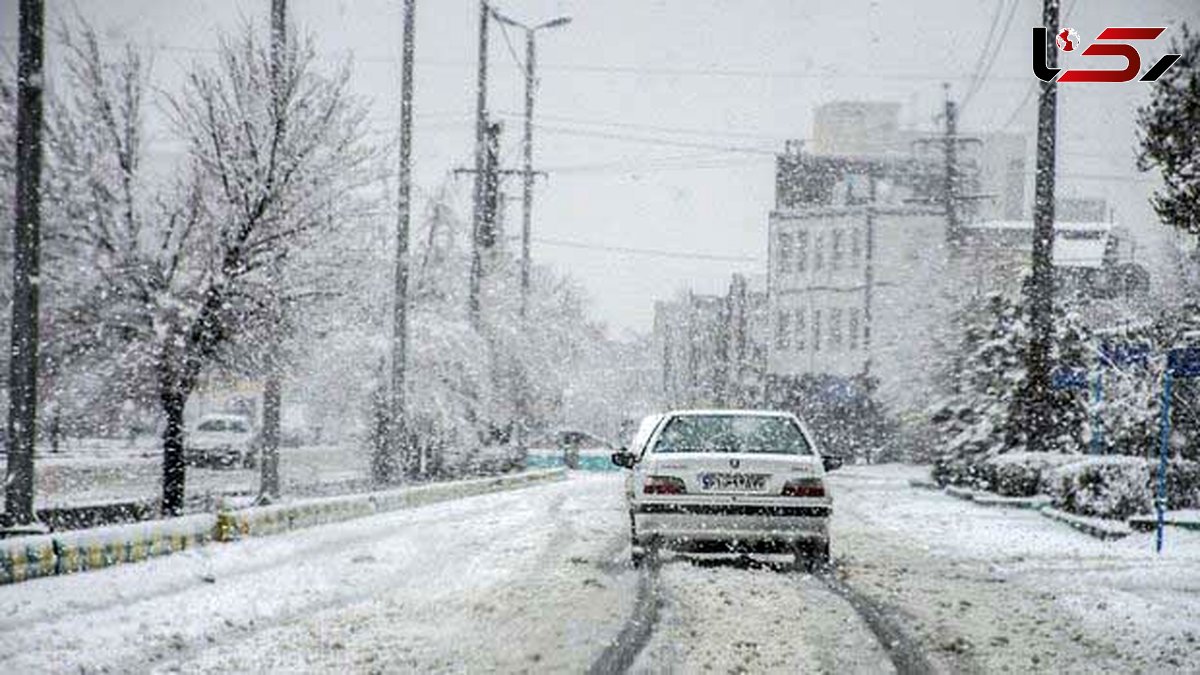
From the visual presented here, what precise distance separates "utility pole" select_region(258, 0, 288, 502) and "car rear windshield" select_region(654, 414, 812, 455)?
18.9 feet

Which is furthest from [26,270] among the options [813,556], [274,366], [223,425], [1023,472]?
[223,425]

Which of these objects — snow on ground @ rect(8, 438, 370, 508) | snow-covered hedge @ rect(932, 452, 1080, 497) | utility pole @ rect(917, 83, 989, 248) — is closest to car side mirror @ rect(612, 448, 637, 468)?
snow-covered hedge @ rect(932, 452, 1080, 497)

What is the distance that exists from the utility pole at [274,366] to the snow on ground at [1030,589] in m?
7.12

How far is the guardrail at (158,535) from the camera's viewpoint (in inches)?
435

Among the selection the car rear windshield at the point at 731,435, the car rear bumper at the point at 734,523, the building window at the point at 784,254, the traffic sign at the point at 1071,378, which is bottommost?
the car rear bumper at the point at 734,523

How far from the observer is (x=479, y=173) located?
110 feet

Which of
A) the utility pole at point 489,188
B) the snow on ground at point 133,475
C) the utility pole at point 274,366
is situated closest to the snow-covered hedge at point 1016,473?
the utility pole at point 274,366

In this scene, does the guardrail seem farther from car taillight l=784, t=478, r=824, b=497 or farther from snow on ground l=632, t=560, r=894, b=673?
car taillight l=784, t=478, r=824, b=497

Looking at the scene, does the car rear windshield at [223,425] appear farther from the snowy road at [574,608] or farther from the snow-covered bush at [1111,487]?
the snow-covered bush at [1111,487]

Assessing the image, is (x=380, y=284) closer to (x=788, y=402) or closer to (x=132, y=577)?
(x=132, y=577)

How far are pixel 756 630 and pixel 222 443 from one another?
3126 centimetres

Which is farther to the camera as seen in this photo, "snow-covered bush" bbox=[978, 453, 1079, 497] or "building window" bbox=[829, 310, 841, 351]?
"building window" bbox=[829, 310, 841, 351]

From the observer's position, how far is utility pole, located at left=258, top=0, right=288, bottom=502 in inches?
663

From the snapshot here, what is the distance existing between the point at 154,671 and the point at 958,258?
65007mm
